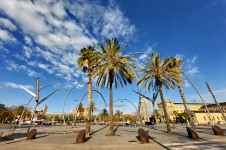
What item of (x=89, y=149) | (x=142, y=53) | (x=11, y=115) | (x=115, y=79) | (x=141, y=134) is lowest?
(x=89, y=149)

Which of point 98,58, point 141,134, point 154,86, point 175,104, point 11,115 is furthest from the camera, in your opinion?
point 175,104

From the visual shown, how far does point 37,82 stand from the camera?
10.9 metres

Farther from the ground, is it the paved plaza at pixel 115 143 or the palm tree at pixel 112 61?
the palm tree at pixel 112 61

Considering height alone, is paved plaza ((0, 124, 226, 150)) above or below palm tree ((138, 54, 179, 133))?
below

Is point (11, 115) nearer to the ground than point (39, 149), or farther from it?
farther from it

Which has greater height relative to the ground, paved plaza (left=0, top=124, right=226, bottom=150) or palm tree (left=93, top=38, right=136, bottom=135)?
palm tree (left=93, top=38, right=136, bottom=135)

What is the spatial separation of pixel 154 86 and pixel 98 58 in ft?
42.0

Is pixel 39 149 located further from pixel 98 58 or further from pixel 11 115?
pixel 11 115

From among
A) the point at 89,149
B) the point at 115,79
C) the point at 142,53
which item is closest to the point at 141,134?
the point at 89,149

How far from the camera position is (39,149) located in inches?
344

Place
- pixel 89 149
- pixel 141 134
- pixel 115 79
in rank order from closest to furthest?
pixel 89 149 < pixel 141 134 < pixel 115 79

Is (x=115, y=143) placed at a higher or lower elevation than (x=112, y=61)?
→ lower

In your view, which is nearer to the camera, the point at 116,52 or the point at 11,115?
the point at 116,52

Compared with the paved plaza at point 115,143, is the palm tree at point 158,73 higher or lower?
higher
